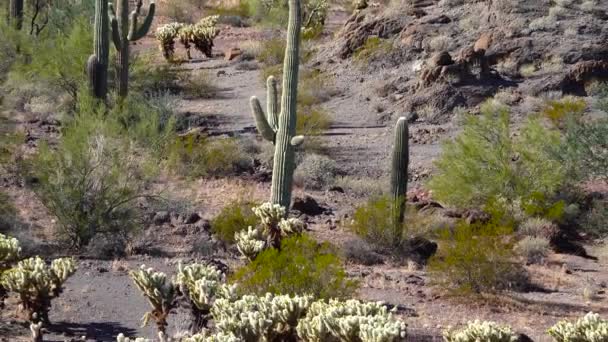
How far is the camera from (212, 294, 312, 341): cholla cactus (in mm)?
10188

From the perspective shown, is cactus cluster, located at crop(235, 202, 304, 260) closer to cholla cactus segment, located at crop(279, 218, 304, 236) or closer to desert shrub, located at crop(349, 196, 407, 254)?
cholla cactus segment, located at crop(279, 218, 304, 236)

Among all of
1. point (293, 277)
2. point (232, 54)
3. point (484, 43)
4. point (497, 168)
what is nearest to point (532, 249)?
point (497, 168)

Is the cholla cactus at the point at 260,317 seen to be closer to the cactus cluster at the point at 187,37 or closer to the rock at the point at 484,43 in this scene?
the rock at the point at 484,43

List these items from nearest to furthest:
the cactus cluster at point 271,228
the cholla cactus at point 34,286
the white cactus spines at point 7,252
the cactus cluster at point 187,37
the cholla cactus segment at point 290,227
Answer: the cholla cactus at point 34,286 < the white cactus spines at point 7,252 < the cactus cluster at point 271,228 < the cholla cactus segment at point 290,227 < the cactus cluster at point 187,37

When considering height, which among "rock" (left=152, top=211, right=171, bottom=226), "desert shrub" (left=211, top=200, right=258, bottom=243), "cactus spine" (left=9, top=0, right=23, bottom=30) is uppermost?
"cactus spine" (left=9, top=0, right=23, bottom=30)

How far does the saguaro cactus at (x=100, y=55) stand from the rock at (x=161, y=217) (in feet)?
18.2

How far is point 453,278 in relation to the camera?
14555 mm

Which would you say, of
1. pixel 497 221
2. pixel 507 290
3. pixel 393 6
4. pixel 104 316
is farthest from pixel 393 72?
pixel 104 316

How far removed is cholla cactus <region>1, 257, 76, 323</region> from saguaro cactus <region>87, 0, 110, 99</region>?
35.7ft

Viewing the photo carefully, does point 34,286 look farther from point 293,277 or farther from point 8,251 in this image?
point 293,277

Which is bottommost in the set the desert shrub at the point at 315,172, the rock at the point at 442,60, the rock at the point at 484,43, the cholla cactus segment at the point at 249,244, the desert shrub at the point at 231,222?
the desert shrub at the point at 315,172

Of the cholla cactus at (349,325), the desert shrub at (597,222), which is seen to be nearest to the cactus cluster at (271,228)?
the cholla cactus at (349,325)

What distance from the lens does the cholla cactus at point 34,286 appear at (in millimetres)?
11930

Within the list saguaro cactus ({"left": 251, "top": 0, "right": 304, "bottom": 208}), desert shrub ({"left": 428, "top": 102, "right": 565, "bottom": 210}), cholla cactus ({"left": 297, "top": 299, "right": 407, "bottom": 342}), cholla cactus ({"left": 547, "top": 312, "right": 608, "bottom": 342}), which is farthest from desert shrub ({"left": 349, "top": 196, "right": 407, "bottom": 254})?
cholla cactus ({"left": 297, "top": 299, "right": 407, "bottom": 342})
